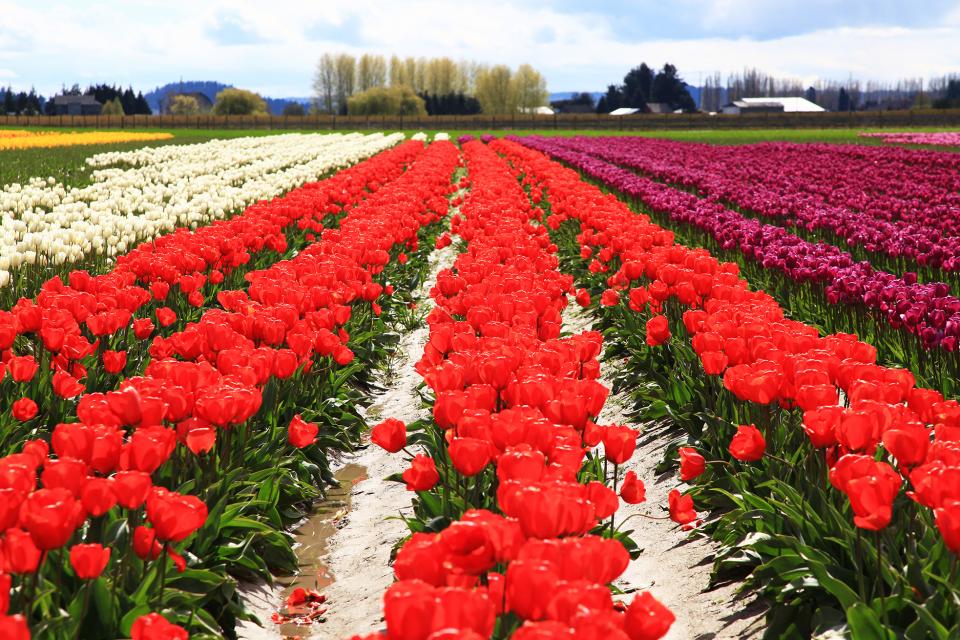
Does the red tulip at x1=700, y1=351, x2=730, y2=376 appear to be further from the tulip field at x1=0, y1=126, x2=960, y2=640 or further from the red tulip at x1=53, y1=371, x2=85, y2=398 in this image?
the red tulip at x1=53, y1=371, x2=85, y2=398

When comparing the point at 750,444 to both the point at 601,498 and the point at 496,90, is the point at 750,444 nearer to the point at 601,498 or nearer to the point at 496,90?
the point at 601,498

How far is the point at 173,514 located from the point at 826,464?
2838 mm

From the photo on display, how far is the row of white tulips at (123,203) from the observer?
31.8 ft

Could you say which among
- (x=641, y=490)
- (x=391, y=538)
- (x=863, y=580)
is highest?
(x=641, y=490)

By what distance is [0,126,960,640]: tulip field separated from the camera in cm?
272

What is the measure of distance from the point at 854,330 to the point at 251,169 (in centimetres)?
2259

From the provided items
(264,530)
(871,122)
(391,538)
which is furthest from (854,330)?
(871,122)

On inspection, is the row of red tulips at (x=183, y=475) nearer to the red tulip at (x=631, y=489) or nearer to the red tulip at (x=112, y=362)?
the red tulip at (x=112, y=362)

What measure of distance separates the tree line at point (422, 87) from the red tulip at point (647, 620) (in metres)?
106

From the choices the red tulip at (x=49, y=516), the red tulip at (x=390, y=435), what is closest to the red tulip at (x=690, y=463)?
the red tulip at (x=390, y=435)

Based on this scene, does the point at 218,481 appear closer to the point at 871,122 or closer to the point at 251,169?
the point at 251,169

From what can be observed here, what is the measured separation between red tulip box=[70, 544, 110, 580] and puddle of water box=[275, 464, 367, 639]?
157 centimetres

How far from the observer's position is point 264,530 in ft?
15.1

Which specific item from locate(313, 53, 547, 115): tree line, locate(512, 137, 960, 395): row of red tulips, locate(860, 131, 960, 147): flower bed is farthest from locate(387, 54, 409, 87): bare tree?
locate(512, 137, 960, 395): row of red tulips
